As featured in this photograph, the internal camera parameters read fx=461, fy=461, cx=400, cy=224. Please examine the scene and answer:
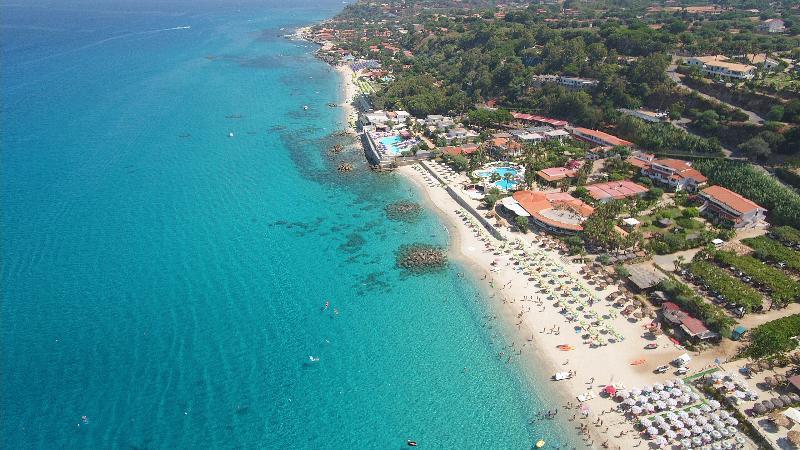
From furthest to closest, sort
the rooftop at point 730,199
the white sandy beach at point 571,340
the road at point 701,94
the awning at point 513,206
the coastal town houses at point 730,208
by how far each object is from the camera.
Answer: the road at point 701,94
the awning at point 513,206
the rooftop at point 730,199
the coastal town houses at point 730,208
the white sandy beach at point 571,340

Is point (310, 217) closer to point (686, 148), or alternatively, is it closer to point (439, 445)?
point (439, 445)

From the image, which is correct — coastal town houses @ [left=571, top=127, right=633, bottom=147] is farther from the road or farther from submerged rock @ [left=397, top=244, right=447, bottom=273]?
submerged rock @ [left=397, top=244, right=447, bottom=273]

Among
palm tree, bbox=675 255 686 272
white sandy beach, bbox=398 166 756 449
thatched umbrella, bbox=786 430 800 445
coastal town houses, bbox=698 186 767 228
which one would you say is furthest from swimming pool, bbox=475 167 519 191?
thatched umbrella, bbox=786 430 800 445

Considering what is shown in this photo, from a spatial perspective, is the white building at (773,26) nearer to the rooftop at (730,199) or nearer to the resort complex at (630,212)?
the resort complex at (630,212)

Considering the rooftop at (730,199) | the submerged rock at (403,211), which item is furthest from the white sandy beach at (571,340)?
the rooftop at (730,199)

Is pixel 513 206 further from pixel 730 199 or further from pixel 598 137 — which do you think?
pixel 598 137

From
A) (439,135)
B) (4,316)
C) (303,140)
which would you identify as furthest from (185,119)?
(4,316)
